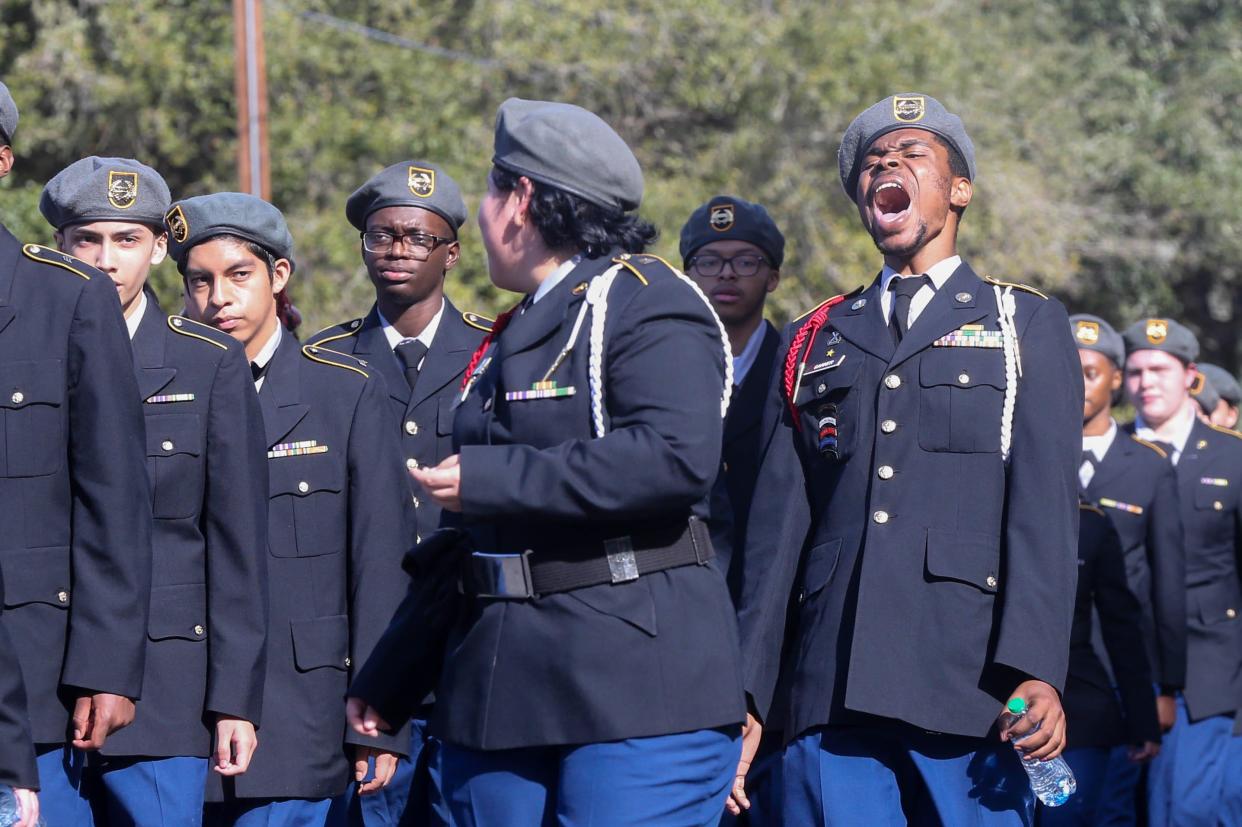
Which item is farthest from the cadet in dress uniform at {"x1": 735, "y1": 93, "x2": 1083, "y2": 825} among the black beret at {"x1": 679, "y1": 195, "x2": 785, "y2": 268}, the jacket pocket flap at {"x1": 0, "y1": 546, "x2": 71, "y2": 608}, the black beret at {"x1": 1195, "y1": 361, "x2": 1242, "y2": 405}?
the black beret at {"x1": 1195, "y1": 361, "x2": 1242, "y2": 405}

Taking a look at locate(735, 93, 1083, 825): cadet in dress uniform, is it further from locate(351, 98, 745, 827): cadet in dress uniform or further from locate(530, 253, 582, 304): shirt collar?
locate(530, 253, 582, 304): shirt collar

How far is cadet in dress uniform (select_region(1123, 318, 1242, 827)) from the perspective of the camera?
8117 millimetres

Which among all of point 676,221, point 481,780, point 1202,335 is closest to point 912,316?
point 481,780

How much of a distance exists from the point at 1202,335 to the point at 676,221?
1240 cm

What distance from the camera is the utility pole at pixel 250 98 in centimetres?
1432

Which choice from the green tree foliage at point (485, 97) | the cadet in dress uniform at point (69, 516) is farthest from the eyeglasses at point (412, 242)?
the green tree foliage at point (485, 97)

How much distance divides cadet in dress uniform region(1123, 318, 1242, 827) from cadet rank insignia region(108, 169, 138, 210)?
16.2 ft

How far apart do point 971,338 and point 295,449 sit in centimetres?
193

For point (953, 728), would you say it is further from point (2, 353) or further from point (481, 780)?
point (2, 353)

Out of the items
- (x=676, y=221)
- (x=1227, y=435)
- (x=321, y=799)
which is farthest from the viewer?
(x=676, y=221)

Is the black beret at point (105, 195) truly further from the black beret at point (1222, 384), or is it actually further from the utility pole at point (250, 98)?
the utility pole at point (250, 98)

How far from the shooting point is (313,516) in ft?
17.3

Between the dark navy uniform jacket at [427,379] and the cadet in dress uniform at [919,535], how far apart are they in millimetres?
1606

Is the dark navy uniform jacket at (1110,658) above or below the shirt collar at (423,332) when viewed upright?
below
